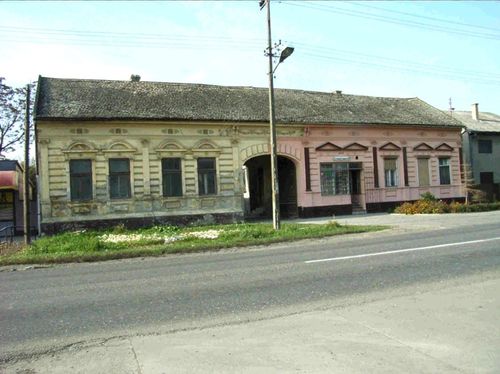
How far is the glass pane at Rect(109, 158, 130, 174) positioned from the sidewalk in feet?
61.7

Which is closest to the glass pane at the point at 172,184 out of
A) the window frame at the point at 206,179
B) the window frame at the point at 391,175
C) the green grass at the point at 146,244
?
the window frame at the point at 206,179

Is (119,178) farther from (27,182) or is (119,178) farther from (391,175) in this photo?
(391,175)

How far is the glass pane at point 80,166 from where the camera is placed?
2292 cm

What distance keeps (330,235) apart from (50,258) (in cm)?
908

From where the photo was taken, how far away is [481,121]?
39781mm

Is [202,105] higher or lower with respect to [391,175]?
higher

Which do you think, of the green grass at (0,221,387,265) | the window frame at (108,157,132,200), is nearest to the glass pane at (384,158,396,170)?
the green grass at (0,221,387,265)

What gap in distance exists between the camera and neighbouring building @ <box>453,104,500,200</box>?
116 feet

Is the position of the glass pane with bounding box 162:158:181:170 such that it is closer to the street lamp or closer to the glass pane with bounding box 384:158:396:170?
the street lamp

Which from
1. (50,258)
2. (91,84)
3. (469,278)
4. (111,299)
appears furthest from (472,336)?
(91,84)

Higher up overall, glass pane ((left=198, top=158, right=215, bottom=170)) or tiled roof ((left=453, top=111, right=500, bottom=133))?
tiled roof ((left=453, top=111, right=500, bottom=133))

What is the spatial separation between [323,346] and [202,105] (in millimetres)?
22024

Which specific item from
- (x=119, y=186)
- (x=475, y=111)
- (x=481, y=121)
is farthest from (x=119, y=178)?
(x=475, y=111)

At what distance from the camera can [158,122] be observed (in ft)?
78.6
